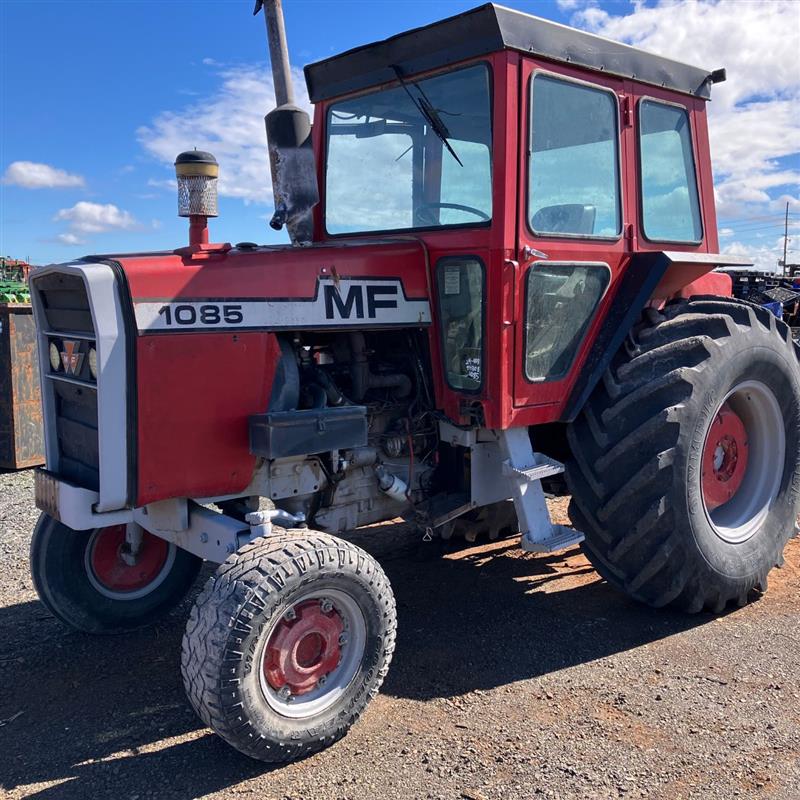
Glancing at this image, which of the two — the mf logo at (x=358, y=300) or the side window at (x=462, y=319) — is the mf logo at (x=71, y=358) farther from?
the side window at (x=462, y=319)

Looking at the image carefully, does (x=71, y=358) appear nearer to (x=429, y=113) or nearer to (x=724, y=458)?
(x=429, y=113)

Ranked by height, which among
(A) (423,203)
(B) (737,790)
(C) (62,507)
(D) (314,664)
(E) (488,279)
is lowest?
(B) (737,790)

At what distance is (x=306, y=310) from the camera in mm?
3445

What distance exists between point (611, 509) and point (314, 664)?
1583 mm

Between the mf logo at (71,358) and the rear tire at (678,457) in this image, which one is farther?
the rear tire at (678,457)

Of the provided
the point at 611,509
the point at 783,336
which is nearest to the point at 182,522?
the point at 611,509

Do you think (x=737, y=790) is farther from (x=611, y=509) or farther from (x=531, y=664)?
(x=611, y=509)

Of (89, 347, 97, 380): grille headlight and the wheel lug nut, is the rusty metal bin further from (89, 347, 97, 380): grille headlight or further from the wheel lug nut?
the wheel lug nut

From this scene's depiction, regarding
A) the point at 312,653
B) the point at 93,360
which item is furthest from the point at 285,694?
the point at 93,360

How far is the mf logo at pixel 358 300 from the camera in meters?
3.52

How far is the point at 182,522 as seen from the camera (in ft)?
11.2

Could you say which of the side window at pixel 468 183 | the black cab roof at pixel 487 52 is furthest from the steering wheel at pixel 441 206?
the black cab roof at pixel 487 52

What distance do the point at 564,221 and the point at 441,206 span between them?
58 cm

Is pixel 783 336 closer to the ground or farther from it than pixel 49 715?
farther from it
